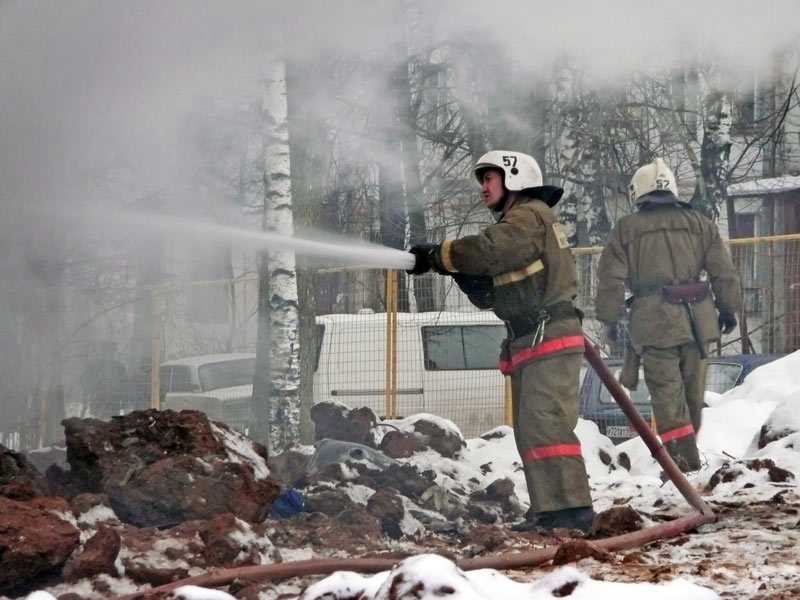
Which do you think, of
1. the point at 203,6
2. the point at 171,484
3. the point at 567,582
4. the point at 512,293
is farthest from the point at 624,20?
the point at 567,582

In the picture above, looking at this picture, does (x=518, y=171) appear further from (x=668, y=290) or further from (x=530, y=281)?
(x=668, y=290)

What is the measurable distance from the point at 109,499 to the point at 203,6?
3.22 meters

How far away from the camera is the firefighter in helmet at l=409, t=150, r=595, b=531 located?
17.1ft

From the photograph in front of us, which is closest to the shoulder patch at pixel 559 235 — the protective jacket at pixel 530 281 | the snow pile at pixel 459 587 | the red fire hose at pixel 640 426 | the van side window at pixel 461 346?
the protective jacket at pixel 530 281

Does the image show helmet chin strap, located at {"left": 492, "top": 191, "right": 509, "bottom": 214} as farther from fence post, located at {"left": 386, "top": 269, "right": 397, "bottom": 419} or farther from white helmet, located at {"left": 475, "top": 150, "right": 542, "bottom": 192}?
fence post, located at {"left": 386, "top": 269, "right": 397, "bottom": 419}

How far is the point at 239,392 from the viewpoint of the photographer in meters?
9.87

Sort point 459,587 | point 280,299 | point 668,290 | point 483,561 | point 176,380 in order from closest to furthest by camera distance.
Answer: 1. point 459,587
2. point 483,561
3. point 668,290
4. point 280,299
5. point 176,380

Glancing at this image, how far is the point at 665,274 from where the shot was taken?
7.07 meters

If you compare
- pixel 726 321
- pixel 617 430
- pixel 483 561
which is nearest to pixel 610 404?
pixel 617 430

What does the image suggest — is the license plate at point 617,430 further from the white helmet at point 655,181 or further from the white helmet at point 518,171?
the white helmet at point 518,171

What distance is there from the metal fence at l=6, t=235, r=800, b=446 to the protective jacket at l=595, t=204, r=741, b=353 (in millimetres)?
2112

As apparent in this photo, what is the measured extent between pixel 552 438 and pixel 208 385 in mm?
5456

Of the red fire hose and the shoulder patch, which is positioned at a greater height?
the shoulder patch

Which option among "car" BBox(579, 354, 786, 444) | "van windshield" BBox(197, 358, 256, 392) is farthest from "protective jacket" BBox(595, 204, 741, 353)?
"van windshield" BBox(197, 358, 256, 392)
